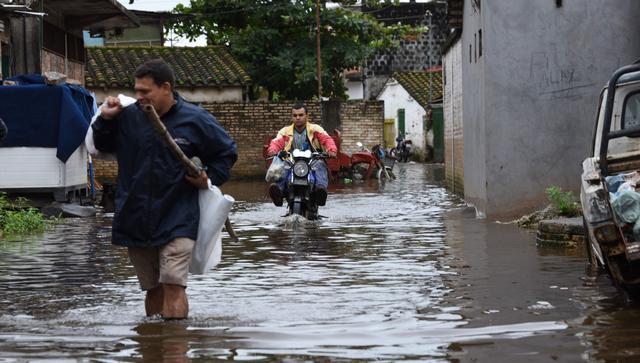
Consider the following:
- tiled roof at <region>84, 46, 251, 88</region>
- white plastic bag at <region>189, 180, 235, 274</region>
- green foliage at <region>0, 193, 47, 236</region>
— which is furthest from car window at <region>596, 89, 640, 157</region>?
tiled roof at <region>84, 46, 251, 88</region>

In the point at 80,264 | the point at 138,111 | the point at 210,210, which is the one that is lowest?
the point at 80,264

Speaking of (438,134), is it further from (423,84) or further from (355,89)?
(355,89)

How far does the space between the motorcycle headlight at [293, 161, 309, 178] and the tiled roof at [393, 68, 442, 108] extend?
41.8 meters

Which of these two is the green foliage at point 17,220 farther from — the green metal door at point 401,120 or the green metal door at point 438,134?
the green metal door at point 401,120

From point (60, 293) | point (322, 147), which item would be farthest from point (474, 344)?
point (322, 147)

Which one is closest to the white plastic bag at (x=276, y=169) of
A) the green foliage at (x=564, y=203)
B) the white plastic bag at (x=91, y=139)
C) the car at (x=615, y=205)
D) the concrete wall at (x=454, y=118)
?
the green foliage at (x=564, y=203)

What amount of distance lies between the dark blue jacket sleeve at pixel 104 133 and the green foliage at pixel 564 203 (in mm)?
8038

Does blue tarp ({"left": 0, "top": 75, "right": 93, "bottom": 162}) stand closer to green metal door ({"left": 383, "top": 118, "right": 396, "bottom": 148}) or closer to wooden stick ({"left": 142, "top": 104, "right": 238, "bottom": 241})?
wooden stick ({"left": 142, "top": 104, "right": 238, "bottom": 241})

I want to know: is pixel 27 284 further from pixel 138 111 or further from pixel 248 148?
pixel 248 148

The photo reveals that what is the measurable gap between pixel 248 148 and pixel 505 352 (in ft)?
110

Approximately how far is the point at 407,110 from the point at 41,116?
47.7 meters

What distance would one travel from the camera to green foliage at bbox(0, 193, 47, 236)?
15586 mm

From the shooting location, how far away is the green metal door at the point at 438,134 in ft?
180

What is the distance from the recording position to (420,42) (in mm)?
75938
